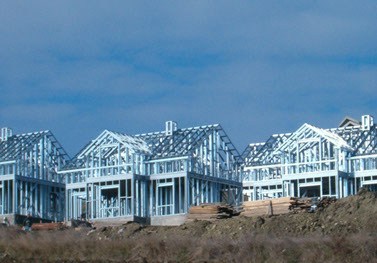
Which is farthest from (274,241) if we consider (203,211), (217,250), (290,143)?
(290,143)

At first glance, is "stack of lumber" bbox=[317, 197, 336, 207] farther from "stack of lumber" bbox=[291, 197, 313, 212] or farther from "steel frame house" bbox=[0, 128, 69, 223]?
"steel frame house" bbox=[0, 128, 69, 223]

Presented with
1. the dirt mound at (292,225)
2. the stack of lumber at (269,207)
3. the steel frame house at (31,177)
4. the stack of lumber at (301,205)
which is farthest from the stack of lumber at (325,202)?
the steel frame house at (31,177)

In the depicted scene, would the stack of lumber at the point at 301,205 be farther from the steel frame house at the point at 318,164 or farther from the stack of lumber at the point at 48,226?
the stack of lumber at the point at 48,226

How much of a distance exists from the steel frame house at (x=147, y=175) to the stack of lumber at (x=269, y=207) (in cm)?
1081

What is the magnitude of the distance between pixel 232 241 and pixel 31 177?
31.0 metres

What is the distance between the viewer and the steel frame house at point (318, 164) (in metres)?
59.4

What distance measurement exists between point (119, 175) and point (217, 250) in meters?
24.5

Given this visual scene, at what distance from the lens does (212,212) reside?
4781 cm

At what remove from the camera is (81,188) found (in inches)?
2490

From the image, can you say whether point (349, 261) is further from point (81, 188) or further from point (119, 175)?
point (81, 188)

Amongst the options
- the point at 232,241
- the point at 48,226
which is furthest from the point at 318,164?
the point at 232,241

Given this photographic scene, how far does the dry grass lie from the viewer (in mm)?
33688

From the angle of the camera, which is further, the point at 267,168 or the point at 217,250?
the point at 267,168

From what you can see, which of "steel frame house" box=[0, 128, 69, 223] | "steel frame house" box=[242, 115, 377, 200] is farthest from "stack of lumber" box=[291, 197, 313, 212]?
"steel frame house" box=[0, 128, 69, 223]
